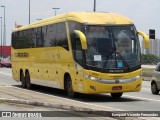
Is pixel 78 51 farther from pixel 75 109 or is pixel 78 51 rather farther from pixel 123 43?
pixel 75 109

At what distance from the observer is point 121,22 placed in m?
18.2

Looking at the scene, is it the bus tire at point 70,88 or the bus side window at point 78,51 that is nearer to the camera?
the bus side window at point 78,51

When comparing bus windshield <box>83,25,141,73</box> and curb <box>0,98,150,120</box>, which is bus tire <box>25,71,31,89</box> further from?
bus windshield <box>83,25,141,73</box>

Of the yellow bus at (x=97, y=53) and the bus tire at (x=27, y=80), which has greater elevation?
the yellow bus at (x=97, y=53)

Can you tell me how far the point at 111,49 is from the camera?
17578mm

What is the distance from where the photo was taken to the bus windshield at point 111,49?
1736cm

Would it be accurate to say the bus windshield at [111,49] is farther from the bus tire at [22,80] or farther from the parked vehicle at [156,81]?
the bus tire at [22,80]

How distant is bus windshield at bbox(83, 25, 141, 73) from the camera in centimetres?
1736

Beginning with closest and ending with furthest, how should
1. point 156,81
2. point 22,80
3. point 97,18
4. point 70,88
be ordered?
1. point 97,18
2. point 70,88
3. point 156,81
4. point 22,80

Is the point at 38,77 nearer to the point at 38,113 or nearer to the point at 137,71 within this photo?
the point at 137,71

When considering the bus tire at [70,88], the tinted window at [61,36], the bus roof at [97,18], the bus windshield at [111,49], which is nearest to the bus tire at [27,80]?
the tinted window at [61,36]

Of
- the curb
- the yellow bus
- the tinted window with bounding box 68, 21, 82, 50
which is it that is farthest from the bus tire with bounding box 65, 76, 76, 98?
the curb

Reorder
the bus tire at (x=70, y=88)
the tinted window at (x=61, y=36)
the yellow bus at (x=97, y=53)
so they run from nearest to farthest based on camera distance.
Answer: the yellow bus at (x=97, y=53)
the bus tire at (x=70, y=88)
the tinted window at (x=61, y=36)

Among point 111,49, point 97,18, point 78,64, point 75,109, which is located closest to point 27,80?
point 78,64
